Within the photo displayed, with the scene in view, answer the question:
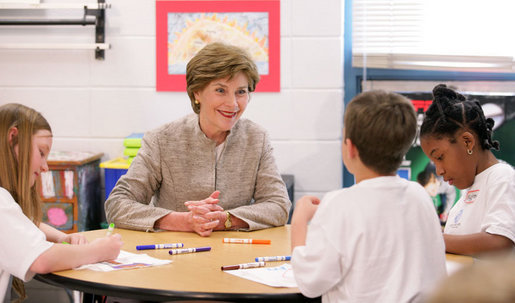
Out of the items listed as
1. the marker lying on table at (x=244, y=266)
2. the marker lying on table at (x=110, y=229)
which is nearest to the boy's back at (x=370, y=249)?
the marker lying on table at (x=244, y=266)

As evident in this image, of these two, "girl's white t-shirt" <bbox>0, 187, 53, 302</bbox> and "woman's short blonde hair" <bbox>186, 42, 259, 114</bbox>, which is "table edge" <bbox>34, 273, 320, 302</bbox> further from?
"woman's short blonde hair" <bbox>186, 42, 259, 114</bbox>

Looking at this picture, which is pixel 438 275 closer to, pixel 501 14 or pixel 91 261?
pixel 91 261

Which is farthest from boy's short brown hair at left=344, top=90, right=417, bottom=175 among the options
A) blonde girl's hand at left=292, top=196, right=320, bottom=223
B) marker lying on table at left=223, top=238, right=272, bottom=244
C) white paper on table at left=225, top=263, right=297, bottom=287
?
marker lying on table at left=223, top=238, right=272, bottom=244

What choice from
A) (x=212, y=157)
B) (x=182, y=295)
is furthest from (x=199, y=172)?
(x=182, y=295)

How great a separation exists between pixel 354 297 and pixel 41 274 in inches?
32.5

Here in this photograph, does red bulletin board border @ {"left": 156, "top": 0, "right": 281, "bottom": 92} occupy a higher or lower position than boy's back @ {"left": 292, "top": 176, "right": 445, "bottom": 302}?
higher

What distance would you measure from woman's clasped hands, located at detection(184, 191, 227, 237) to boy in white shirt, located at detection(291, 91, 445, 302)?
0.66 meters

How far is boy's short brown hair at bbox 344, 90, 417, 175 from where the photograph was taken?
4.31 ft

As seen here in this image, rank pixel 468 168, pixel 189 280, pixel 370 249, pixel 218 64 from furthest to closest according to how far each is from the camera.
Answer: pixel 218 64
pixel 468 168
pixel 189 280
pixel 370 249

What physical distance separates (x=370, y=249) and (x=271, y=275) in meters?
0.34

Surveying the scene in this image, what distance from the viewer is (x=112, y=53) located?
350cm

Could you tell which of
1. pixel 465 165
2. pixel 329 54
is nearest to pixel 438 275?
pixel 465 165

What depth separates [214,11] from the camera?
3449 mm

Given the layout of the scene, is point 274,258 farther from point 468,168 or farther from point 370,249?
point 468,168
